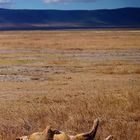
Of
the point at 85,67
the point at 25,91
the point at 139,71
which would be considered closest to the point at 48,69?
the point at 85,67

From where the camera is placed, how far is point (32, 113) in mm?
11031

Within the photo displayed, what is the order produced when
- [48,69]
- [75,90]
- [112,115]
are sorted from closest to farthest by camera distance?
[112,115] < [75,90] < [48,69]

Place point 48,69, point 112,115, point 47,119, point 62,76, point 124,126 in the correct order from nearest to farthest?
point 124,126 → point 47,119 → point 112,115 → point 62,76 → point 48,69

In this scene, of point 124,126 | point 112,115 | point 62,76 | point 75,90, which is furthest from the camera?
point 62,76

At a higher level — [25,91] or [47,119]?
[47,119]

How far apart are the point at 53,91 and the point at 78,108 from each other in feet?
39.0

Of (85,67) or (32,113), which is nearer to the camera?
(32,113)

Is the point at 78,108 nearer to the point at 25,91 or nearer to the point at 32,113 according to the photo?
the point at 32,113

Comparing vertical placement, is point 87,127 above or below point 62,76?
above

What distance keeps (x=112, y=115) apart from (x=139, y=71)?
72.5ft

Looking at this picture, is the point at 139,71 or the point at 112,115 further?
the point at 139,71

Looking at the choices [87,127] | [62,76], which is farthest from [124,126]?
[62,76]

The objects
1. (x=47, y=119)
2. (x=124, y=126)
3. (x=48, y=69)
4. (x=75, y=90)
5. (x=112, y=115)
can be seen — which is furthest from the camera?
(x=48, y=69)

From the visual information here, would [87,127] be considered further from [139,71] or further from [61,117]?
[139,71]
